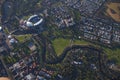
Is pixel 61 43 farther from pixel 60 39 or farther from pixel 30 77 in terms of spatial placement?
pixel 30 77

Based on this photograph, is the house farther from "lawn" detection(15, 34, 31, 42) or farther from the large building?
the large building

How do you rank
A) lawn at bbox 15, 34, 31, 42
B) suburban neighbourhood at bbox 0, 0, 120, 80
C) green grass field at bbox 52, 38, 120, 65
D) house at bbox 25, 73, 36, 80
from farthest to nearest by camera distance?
lawn at bbox 15, 34, 31, 42 → green grass field at bbox 52, 38, 120, 65 → suburban neighbourhood at bbox 0, 0, 120, 80 → house at bbox 25, 73, 36, 80

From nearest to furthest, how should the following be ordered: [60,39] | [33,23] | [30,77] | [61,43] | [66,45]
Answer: [30,77]
[66,45]
[61,43]
[60,39]
[33,23]

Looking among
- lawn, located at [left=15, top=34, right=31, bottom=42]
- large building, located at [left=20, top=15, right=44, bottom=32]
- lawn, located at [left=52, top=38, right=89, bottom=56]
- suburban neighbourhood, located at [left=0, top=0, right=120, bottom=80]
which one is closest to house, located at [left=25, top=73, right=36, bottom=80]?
suburban neighbourhood, located at [left=0, top=0, right=120, bottom=80]

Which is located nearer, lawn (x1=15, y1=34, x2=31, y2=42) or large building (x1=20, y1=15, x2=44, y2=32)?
lawn (x1=15, y1=34, x2=31, y2=42)

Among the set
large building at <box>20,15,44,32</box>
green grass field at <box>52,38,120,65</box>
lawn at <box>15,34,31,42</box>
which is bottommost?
green grass field at <box>52,38,120,65</box>

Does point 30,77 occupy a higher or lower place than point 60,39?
lower

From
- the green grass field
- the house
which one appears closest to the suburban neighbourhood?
the green grass field

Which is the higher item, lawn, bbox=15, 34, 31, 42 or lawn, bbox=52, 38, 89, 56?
lawn, bbox=15, 34, 31, 42

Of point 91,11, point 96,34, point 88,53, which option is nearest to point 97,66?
point 88,53

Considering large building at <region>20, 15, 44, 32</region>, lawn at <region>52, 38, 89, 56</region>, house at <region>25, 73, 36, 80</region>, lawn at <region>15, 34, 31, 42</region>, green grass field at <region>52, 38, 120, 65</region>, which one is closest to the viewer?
house at <region>25, 73, 36, 80</region>

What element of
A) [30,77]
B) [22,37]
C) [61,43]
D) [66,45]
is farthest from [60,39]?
[30,77]
